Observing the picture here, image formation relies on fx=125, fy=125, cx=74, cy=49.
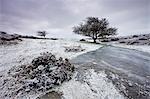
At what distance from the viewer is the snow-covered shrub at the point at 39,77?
4676 millimetres

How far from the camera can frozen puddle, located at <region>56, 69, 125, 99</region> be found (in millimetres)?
4445

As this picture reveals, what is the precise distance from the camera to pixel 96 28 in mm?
24922

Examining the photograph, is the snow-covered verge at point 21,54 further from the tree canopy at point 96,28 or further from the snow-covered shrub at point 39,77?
the tree canopy at point 96,28

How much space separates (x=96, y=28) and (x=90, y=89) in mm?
Answer: 21214

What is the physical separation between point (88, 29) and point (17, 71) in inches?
808

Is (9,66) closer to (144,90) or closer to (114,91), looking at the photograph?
(114,91)

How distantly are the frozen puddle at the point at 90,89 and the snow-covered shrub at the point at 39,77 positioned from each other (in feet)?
1.46

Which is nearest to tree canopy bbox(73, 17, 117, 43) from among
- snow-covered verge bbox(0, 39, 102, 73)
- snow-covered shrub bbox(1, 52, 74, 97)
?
snow-covered verge bbox(0, 39, 102, 73)

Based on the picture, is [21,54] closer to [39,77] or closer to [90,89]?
[39,77]

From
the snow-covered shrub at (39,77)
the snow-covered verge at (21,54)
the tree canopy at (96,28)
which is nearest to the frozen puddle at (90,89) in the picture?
the snow-covered shrub at (39,77)

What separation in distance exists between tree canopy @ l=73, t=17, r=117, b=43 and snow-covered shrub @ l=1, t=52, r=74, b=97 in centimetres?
1986

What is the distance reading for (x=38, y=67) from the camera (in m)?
5.64

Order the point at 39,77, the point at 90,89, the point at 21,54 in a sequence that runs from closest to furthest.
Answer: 1. the point at 90,89
2. the point at 39,77
3. the point at 21,54

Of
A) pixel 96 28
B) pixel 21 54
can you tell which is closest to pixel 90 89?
pixel 21 54
